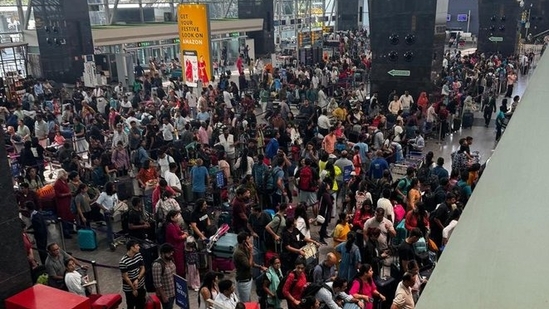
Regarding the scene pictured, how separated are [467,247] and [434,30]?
58.6ft

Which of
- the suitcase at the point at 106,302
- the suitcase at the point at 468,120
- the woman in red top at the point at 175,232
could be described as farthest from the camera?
the suitcase at the point at 468,120

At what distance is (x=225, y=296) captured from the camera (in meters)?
5.45

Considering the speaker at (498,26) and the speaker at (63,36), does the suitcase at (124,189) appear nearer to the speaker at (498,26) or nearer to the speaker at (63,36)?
the speaker at (63,36)

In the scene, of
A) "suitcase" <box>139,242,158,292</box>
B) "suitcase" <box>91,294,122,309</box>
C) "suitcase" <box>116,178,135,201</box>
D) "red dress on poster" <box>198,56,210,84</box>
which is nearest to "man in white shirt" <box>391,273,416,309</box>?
"suitcase" <box>91,294,122,309</box>

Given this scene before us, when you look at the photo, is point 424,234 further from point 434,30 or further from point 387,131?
point 434,30

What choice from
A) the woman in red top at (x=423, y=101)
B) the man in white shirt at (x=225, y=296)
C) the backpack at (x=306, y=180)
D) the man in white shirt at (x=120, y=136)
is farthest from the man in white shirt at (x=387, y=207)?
the woman in red top at (x=423, y=101)

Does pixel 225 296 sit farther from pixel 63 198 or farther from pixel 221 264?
pixel 63 198

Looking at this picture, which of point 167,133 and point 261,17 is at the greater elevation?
point 261,17

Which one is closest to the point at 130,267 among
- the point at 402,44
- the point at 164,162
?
the point at 164,162

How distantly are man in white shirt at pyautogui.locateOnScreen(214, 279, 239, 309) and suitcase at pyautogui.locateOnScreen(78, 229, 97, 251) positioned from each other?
4371mm

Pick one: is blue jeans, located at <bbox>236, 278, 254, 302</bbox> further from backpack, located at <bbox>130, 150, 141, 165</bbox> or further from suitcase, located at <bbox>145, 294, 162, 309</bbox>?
backpack, located at <bbox>130, 150, 141, 165</bbox>

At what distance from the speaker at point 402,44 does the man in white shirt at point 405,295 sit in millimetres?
13776

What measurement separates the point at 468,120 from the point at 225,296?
13.5 meters

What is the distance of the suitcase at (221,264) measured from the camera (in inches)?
307
